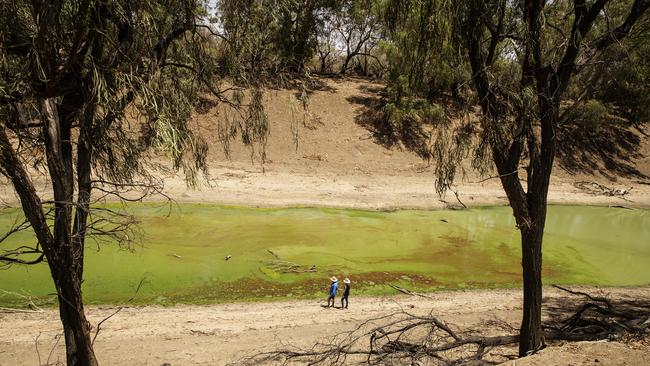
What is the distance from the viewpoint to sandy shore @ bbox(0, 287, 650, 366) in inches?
302

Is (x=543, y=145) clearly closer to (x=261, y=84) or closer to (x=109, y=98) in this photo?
(x=261, y=84)

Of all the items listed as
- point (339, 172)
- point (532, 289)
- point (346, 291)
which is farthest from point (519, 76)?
point (339, 172)

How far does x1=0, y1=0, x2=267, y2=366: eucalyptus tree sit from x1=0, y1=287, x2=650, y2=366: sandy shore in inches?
130

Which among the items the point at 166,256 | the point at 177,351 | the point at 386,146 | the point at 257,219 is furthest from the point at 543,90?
the point at 386,146

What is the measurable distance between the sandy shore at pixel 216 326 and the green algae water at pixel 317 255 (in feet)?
2.51

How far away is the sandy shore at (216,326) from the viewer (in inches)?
302

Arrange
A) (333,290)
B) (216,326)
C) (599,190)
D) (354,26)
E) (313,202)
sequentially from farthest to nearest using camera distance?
(354,26) → (599,190) → (313,202) → (333,290) → (216,326)

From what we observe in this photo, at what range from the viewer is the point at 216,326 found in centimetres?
895

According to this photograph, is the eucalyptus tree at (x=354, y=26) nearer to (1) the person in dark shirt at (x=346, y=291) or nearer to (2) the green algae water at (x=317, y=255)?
(2) the green algae water at (x=317, y=255)

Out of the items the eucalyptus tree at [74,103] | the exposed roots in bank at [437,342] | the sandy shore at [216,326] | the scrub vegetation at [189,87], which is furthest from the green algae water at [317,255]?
→ the eucalyptus tree at [74,103]

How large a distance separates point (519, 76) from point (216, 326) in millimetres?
7202

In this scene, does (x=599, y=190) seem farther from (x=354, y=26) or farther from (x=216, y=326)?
(x=216, y=326)

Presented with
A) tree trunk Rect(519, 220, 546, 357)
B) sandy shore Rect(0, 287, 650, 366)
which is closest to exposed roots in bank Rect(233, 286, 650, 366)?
tree trunk Rect(519, 220, 546, 357)

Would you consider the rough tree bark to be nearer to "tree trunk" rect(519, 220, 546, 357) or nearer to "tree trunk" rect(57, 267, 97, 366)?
"tree trunk" rect(519, 220, 546, 357)
